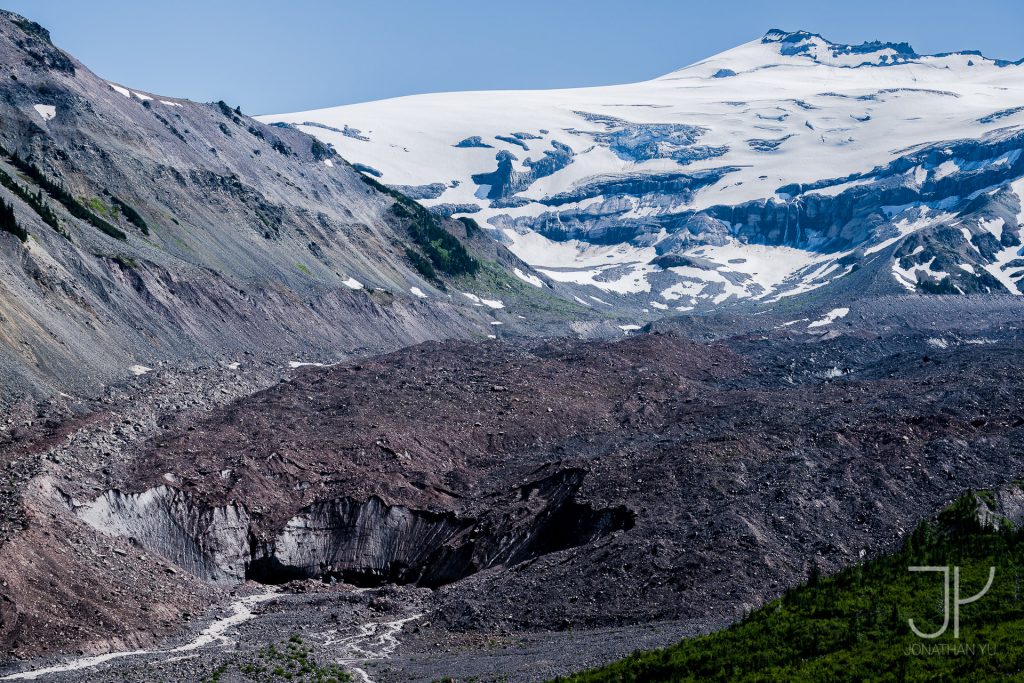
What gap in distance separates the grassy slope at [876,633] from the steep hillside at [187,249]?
40.1 meters

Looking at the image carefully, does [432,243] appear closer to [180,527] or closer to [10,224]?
[10,224]

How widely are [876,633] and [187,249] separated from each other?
92.2 m

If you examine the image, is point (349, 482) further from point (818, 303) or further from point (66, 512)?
point (818, 303)

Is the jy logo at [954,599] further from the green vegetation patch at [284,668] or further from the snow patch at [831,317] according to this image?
the snow patch at [831,317]

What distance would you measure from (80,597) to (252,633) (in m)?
5.81

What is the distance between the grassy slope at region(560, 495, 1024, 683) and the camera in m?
26.5

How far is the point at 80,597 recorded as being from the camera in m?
39.9

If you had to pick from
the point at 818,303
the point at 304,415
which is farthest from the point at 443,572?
the point at 818,303

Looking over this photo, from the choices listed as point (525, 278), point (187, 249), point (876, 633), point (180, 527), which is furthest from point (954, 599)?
point (525, 278)

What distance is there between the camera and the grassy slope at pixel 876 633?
26.5 meters

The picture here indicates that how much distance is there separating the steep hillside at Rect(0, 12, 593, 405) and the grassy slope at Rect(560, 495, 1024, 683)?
40.1m

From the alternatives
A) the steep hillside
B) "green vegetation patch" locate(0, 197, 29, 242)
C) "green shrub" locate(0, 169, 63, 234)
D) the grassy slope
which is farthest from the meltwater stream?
"green shrub" locate(0, 169, 63, 234)

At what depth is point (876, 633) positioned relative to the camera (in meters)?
29.1

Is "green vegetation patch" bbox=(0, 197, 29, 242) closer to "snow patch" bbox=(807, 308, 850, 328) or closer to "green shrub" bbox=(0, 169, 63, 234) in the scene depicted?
"green shrub" bbox=(0, 169, 63, 234)
